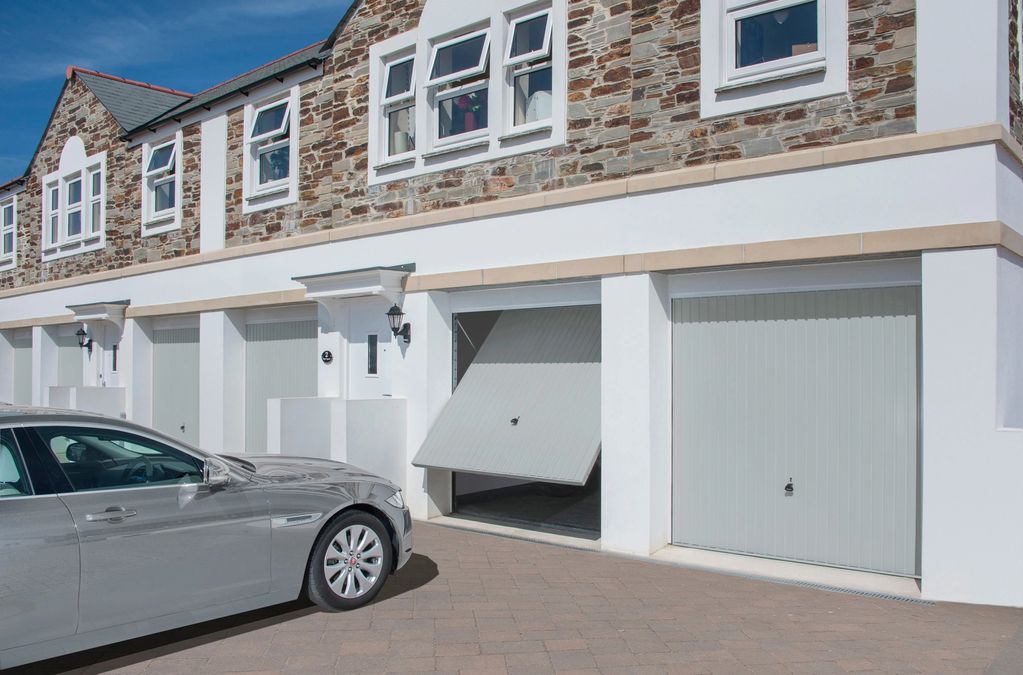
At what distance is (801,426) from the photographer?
7.59 metres

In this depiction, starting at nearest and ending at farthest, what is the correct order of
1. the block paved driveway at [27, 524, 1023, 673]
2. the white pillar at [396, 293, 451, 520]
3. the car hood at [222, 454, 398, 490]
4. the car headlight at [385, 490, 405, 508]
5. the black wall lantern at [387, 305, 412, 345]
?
the block paved driveway at [27, 524, 1023, 673]
the car hood at [222, 454, 398, 490]
the car headlight at [385, 490, 405, 508]
the white pillar at [396, 293, 451, 520]
the black wall lantern at [387, 305, 412, 345]

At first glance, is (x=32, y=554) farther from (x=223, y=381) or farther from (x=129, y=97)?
(x=129, y=97)

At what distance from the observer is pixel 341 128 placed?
11508mm

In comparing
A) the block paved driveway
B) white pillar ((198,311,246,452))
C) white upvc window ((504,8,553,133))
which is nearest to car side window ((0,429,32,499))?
the block paved driveway

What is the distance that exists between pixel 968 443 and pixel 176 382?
12165 millimetres

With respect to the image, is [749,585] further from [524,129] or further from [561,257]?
[524,129]

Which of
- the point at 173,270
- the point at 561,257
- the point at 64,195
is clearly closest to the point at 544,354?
the point at 561,257

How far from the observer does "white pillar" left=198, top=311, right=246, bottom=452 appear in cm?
1311

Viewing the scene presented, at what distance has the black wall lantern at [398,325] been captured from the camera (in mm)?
10266

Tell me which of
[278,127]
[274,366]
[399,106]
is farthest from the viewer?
[274,366]

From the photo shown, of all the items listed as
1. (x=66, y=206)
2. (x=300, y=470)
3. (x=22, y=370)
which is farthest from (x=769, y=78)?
(x=22, y=370)

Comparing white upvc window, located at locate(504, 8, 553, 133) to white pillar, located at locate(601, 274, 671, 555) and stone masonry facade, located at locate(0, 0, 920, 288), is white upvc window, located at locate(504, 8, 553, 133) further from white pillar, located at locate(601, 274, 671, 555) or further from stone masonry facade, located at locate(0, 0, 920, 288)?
white pillar, located at locate(601, 274, 671, 555)

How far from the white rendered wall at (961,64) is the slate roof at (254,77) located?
7795 millimetres

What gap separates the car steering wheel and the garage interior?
4.01 meters
